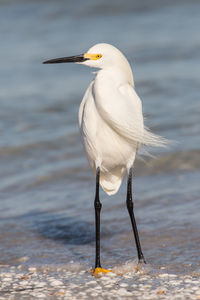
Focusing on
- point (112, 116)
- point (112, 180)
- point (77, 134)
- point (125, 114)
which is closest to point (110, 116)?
point (112, 116)

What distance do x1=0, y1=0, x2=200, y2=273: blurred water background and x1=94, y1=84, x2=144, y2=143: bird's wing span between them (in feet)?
3.46

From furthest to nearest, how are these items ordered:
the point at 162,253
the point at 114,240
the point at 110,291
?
the point at 114,240 → the point at 162,253 → the point at 110,291

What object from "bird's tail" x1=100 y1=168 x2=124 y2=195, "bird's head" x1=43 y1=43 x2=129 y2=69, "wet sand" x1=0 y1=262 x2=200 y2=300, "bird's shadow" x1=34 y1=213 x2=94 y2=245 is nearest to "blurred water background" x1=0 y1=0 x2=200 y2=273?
"bird's shadow" x1=34 y1=213 x2=94 y2=245

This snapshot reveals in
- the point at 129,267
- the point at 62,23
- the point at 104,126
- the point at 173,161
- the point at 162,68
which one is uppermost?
the point at 62,23

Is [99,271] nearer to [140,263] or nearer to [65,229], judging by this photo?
[140,263]

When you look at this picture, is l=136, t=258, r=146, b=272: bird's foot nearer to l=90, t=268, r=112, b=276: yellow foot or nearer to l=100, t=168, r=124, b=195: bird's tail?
l=90, t=268, r=112, b=276: yellow foot

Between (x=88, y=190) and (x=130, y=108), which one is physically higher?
(x=130, y=108)

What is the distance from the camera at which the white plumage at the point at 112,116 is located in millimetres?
4309

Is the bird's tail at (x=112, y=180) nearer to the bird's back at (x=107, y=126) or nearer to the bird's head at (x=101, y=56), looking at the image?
the bird's back at (x=107, y=126)

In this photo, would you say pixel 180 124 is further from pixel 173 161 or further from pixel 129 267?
pixel 129 267

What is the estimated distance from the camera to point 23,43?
514 inches

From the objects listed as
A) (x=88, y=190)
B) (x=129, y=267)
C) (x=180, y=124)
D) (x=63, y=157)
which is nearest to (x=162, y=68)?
(x=180, y=124)

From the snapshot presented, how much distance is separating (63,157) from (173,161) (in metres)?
1.45

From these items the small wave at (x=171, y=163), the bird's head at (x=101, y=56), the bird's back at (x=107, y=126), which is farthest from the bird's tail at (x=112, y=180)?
the small wave at (x=171, y=163)
